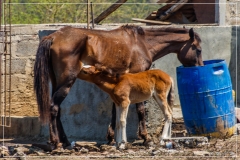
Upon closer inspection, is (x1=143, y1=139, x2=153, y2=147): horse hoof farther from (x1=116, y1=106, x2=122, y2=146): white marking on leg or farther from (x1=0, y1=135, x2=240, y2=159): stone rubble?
(x1=116, y1=106, x2=122, y2=146): white marking on leg

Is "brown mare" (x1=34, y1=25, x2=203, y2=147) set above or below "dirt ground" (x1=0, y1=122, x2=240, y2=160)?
above

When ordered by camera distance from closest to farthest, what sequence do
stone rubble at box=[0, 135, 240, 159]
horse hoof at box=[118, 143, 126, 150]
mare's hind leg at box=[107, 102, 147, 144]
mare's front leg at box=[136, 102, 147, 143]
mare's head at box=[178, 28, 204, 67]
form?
stone rubble at box=[0, 135, 240, 159]
horse hoof at box=[118, 143, 126, 150]
mare's hind leg at box=[107, 102, 147, 144]
mare's front leg at box=[136, 102, 147, 143]
mare's head at box=[178, 28, 204, 67]

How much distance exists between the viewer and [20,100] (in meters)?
12.9

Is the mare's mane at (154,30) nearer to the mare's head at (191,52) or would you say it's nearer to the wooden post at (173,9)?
the mare's head at (191,52)

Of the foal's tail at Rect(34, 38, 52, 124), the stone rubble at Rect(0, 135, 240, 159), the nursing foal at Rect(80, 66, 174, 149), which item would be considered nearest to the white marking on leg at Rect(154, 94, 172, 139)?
the nursing foal at Rect(80, 66, 174, 149)

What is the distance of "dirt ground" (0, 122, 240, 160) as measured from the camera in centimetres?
848

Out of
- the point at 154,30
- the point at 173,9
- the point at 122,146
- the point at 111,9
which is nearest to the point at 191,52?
the point at 154,30

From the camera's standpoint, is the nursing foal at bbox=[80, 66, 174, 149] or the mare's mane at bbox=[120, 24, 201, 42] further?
the mare's mane at bbox=[120, 24, 201, 42]

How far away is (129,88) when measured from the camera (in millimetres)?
9469

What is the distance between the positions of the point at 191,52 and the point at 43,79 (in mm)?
2928

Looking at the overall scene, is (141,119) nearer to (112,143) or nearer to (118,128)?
(112,143)

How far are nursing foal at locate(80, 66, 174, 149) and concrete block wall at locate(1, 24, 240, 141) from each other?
0.80 meters

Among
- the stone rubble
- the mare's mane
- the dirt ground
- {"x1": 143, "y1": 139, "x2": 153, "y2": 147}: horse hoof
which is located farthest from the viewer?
the mare's mane

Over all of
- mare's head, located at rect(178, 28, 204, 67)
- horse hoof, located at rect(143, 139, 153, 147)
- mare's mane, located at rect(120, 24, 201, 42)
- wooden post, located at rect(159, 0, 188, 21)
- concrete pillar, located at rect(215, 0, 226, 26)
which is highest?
wooden post, located at rect(159, 0, 188, 21)
